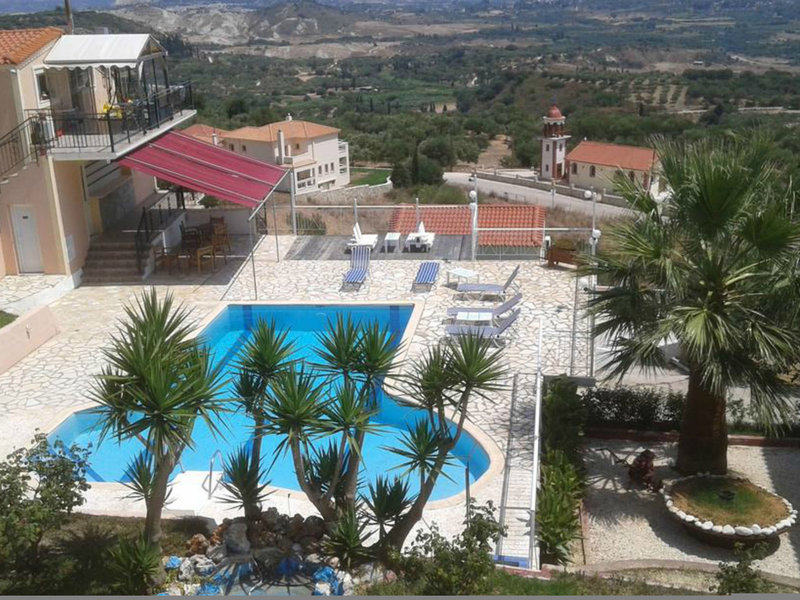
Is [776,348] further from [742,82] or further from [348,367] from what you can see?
[742,82]

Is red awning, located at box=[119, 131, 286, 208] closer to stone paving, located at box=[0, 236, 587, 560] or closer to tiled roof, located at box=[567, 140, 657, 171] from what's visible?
stone paving, located at box=[0, 236, 587, 560]

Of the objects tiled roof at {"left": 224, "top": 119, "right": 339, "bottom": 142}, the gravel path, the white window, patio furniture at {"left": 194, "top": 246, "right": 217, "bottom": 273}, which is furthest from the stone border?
tiled roof at {"left": 224, "top": 119, "right": 339, "bottom": 142}

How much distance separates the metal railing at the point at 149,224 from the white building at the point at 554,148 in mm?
46605

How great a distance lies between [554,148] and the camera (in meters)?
68.2

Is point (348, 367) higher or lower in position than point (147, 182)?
higher

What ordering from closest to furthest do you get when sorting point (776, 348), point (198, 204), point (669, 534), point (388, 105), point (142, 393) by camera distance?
point (142, 393) → point (776, 348) → point (669, 534) → point (198, 204) → point (388, 105)

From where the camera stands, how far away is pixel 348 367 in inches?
374

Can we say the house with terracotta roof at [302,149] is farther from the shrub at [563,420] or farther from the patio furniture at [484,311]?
the shrub at [563,420]

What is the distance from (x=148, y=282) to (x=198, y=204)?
12.4 m

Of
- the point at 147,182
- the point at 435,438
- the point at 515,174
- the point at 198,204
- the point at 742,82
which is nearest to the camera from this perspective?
the point at 435,438

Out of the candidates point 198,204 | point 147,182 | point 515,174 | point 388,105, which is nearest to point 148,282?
point 147,182

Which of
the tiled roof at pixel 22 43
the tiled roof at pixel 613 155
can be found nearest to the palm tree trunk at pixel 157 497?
the tiled roof at pixel 22 43

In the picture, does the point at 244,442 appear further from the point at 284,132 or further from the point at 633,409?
the point at 284,132

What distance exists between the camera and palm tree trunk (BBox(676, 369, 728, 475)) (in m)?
12.2
